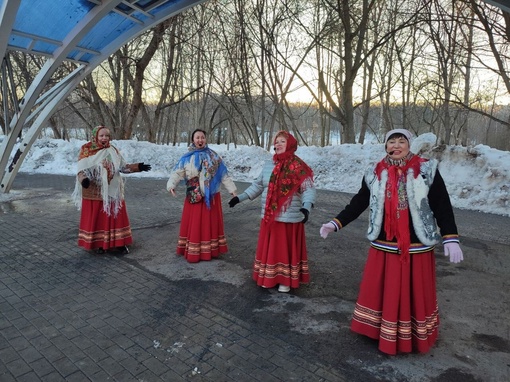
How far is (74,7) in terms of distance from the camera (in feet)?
22.0

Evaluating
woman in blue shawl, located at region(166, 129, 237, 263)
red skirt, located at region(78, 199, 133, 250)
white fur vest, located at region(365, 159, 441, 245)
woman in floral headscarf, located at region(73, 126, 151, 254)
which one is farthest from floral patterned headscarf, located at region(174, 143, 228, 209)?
white fur vest, located at region(365, 159, 441, 245)

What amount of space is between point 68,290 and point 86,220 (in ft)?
4.74

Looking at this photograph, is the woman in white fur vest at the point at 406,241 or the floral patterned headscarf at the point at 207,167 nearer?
the woman in white fur vest at the point at 406,241

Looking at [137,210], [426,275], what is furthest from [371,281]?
[137,210]

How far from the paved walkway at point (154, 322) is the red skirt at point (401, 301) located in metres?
0.25

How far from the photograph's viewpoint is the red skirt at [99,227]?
210 inches

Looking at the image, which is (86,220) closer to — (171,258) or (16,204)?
(171,258)

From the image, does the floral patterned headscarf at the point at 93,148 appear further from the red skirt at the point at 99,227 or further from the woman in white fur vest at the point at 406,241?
the woman in white fur vest at the point at 406,241

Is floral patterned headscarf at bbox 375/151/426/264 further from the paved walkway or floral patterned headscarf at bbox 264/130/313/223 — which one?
floral patterned headscarf at bbox 264/130/313/223

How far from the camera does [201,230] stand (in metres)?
5.11

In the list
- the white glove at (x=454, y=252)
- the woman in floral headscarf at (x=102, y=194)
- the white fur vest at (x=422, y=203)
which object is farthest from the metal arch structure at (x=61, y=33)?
the white glove at (x=454, y=252)

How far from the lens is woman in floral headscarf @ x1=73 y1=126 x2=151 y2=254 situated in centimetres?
522

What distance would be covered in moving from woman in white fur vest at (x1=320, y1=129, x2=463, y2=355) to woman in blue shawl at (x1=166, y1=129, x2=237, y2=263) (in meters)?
2.49

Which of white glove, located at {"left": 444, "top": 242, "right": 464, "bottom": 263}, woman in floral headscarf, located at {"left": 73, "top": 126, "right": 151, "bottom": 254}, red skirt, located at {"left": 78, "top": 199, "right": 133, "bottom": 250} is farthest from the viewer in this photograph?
red skirt, located at {"left": 78, "top": 199, "right": 133, "bottom": 250}
